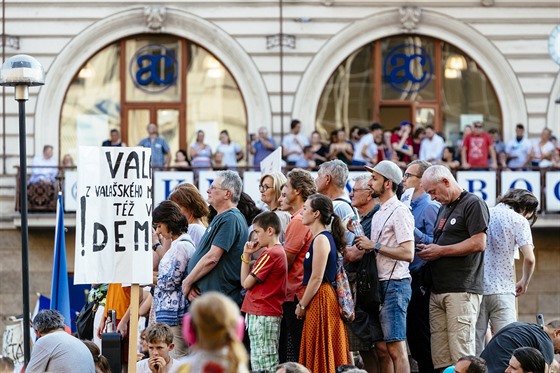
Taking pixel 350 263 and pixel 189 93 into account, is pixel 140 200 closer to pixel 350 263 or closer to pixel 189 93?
Answer: pixel 350 263

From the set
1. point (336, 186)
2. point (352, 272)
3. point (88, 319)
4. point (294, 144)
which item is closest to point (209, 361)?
point (352, 272)

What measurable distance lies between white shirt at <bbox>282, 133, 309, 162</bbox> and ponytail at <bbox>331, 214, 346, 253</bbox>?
47.1ft

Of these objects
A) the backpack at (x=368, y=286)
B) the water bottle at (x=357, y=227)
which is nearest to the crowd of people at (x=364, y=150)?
the water bottle at (x=357, y=227)

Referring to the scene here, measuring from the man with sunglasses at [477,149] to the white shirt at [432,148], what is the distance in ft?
1.66

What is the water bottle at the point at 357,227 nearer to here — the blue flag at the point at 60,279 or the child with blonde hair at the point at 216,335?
the blue flag at the point at 60,279

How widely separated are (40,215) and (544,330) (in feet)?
51.8

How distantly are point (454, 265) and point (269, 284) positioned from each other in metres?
1.67

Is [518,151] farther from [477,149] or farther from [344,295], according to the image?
[344,295]

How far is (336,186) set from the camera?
46.1 feet

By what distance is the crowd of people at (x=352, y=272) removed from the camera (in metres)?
13.2

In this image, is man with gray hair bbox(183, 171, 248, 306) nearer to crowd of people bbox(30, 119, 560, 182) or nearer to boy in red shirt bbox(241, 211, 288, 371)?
boy in red shirt bbox(241, 211, 288, 371)

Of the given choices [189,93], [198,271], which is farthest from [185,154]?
[198,271]

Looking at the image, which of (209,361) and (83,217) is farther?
(83,217)

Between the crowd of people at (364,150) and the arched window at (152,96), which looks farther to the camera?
the arched window at (152,96)
